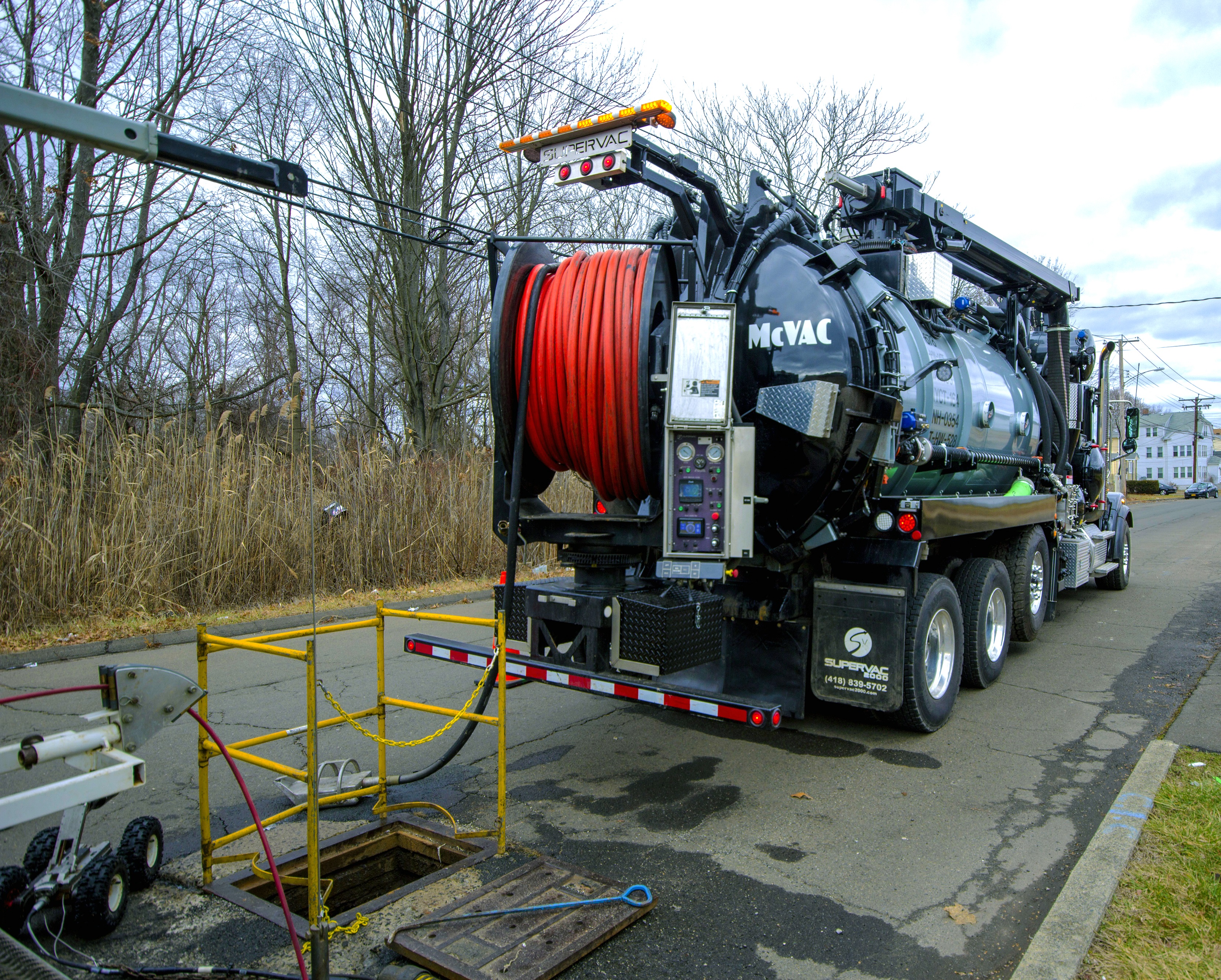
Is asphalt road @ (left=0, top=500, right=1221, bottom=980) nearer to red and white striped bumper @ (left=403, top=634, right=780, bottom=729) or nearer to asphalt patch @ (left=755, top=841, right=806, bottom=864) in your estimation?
asphalt patch @ (left=755, top=841, right=806, bottom=864)

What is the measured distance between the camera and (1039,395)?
9.14m

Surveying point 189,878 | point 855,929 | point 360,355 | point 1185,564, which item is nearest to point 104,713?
point 189,878

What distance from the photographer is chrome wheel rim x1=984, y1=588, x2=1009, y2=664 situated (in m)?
7.30

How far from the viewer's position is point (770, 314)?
211 inches

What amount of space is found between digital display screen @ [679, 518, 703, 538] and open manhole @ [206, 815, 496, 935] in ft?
5.86

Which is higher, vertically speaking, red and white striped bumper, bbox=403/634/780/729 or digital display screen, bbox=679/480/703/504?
digital display screen, bbox=679/480/703/504

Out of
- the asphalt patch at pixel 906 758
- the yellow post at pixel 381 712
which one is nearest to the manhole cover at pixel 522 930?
the yellow post at pixel 381 712

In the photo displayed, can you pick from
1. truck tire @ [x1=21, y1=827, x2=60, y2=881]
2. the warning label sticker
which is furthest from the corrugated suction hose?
the warning label sticker

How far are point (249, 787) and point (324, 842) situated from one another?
4.24ft

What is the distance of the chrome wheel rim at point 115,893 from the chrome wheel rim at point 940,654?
4.91 meters

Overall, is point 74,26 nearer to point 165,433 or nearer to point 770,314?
point 165,433

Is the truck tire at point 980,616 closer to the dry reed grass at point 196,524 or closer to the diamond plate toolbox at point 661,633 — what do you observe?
the diamond plate toolbox at point 661,633

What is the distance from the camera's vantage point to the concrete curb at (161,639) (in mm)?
7672

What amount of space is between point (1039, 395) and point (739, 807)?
652 centimetres
